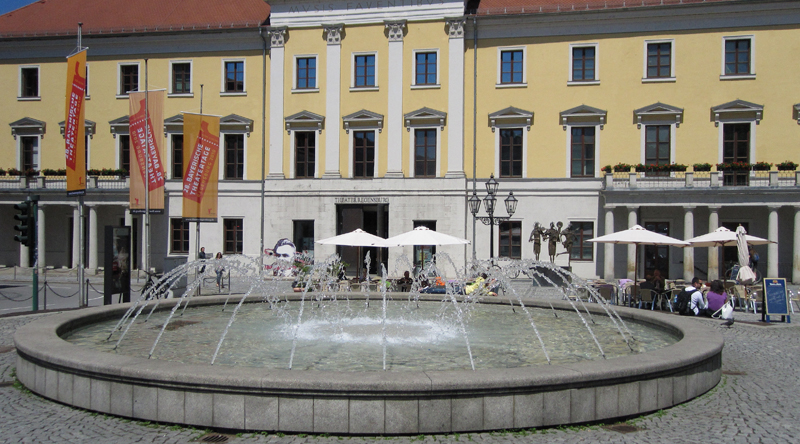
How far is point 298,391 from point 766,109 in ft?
105

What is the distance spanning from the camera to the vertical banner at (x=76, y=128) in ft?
55.2

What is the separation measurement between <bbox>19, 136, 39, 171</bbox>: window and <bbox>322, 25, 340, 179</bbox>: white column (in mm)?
18521

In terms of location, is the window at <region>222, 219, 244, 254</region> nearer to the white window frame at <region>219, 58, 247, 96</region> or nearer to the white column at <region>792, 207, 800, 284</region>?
the white window frame at <region>219, 58, 247, 96</region>

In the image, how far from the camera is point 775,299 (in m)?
15.8

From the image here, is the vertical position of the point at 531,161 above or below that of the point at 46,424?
above

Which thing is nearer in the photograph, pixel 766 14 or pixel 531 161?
pixel 766 14

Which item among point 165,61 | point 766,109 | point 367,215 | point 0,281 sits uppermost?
point 165,61

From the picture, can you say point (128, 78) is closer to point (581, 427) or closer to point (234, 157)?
point (234, 157)

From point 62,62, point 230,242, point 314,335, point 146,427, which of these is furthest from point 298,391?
point 62,62

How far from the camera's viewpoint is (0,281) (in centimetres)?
3059

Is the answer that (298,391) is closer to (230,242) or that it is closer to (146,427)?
(146,427)

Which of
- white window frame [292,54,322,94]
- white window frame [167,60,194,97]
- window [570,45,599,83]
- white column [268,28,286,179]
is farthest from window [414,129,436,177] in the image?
white window frame [167,60,194,97]

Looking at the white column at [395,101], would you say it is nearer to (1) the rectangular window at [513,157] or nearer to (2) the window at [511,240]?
(1) the rectangular window at [513,157]

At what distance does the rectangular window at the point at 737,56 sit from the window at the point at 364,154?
18604 millimetres
